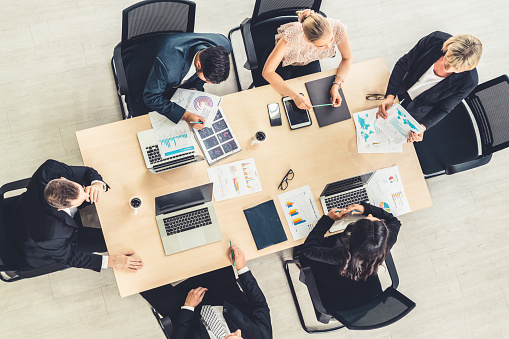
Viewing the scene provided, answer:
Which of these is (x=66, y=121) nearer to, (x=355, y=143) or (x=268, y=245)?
(x=268, y=245)

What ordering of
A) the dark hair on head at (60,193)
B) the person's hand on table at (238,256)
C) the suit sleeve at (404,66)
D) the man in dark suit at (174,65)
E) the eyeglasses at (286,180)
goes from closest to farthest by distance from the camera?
the dark hair on head at (60,193)
the man in dark suit at (174,65)
the person's hand on table at (238,256)
the eyeglasses at (286,180)
the suit sleeve at (404,66)

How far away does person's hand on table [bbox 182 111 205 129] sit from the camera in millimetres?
2256

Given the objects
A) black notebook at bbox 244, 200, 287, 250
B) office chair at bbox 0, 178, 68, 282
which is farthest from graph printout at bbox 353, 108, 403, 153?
office chair at bbox 0, 178, 68, 282

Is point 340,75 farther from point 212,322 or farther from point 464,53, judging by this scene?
point 212,322

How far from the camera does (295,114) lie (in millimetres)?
2383

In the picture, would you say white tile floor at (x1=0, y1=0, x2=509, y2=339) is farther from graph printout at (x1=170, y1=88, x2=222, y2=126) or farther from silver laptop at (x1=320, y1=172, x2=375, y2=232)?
silver laptop at (x1=320, y1=172, x2=375, y2=232)

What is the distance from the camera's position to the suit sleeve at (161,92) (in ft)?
7.07

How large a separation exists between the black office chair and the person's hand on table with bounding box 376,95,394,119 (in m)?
0.52

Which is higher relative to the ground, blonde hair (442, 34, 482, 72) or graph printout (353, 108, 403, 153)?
blonde hair (442, 34, 482, 72)

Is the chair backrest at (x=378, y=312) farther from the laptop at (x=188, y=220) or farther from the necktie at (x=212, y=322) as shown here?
the laptop at (x=188, y=220)

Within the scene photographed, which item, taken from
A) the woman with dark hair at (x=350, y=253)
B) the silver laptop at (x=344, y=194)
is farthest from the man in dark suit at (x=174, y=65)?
the woman with dark hair at (x=350, y=253)

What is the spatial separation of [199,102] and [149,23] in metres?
0.57

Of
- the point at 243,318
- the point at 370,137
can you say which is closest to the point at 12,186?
the point at 243,318

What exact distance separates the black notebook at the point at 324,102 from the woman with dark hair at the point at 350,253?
0.57 m
